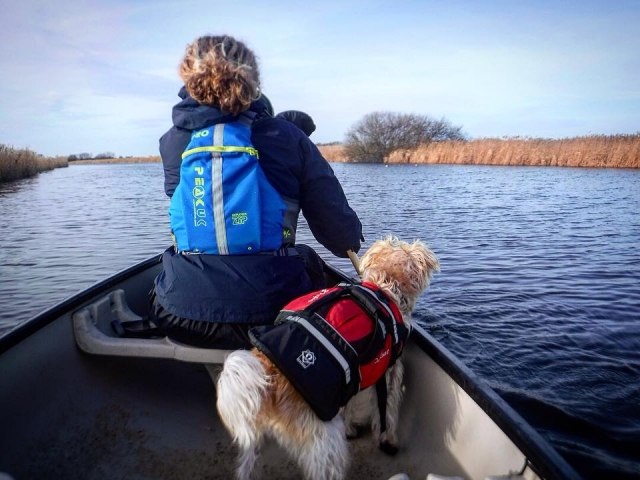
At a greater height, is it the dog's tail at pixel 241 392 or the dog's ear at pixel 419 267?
the dog's ear at pixel 419 267

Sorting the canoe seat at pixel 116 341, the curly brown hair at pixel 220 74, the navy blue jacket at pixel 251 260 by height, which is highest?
the curly brown hair at pixel 220 74

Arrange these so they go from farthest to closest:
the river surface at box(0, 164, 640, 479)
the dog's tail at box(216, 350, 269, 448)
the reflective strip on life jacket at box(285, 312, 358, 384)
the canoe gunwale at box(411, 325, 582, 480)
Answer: the river surface at box(0, 164, 640, 479)
the reflective strip on life jacket at box(285, 312, 358, 384)
the dog's tail at box(216, 350, 269, 448)
the canoe gunwale at box(411, 325, 582, 480)

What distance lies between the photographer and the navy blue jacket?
8.09ft

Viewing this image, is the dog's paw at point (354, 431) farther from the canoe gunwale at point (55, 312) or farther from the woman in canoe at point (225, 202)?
the canoe gunwale at point (55, 312)

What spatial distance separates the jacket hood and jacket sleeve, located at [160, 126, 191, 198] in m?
0.06

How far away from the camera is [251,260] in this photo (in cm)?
249

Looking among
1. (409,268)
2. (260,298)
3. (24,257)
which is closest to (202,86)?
(260,298)

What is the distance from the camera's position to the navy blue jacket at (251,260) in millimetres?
2465

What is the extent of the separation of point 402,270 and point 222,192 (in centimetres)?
143

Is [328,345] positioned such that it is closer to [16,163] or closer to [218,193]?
[218,193]

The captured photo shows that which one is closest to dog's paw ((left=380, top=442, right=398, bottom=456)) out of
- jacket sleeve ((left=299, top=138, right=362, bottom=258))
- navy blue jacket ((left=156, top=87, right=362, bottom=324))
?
navy blue jacket ((left=156, top=87, right=362, bottom=324))

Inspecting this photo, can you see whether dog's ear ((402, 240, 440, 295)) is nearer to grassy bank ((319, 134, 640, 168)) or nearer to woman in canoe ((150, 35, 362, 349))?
woman in canoe ((150, 35, 362, 349))

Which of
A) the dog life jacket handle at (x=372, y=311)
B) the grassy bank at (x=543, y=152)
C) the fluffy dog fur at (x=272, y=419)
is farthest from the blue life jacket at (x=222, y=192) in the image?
the grassy bank at (x=543, y=152)

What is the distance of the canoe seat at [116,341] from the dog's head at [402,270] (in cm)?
118
